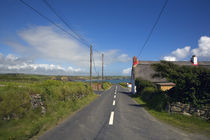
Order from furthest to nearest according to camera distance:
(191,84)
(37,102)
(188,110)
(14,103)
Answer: (191,84) < (188,110) < (37,102) < (14,103)

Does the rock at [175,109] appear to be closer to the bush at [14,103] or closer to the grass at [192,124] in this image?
the grass at [192,124]

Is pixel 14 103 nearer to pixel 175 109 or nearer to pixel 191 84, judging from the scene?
pixel 175 109

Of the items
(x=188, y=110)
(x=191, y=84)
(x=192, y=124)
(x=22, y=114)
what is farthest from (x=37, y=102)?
(x=191, y=84)

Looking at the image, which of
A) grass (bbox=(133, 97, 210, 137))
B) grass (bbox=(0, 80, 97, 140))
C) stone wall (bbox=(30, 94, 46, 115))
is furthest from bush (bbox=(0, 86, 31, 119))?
grass (bbox=(133, 97, 210, 137))

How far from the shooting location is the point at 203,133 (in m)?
5.61

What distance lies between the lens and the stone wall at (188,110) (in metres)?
7.58

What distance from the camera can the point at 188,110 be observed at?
8.41 meters

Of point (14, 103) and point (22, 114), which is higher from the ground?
point (14, 103)

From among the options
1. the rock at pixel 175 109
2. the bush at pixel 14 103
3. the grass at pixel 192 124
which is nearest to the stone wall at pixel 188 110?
the rock at pixel 175 109

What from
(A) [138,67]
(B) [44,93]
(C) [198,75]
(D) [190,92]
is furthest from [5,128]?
(A) [138,67]

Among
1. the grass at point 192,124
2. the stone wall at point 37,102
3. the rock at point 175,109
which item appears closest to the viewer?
the grass at point 192,124

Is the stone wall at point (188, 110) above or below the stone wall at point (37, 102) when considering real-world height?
below

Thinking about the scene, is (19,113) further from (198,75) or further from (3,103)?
(198,75)

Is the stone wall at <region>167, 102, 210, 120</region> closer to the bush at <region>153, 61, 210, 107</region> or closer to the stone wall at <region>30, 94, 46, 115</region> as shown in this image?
the bush at <region>153, 61, 210, 107</region>
